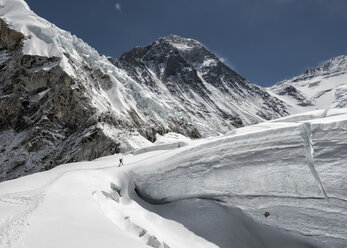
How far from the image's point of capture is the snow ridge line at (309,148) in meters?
9.27

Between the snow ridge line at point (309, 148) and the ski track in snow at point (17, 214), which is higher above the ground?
the snow ridge line at point (309, 148)

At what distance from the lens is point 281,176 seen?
10.0 meters

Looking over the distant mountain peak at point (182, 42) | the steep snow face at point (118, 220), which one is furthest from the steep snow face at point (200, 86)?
the steep snow face at point (118, 220)

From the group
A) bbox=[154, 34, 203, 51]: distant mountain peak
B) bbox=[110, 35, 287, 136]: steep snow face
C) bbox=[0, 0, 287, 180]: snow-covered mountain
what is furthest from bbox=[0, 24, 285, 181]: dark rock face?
bbox=[154, 34, 203, 51]: distant mountain peak

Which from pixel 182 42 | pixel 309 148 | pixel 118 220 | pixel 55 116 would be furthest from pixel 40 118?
pixel 182 42

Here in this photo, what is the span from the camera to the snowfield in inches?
333

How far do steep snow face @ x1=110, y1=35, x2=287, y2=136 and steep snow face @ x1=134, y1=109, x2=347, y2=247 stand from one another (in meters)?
74.2

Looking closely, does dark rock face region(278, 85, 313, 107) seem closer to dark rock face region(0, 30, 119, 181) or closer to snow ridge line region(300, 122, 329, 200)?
dark rock face region(0, 30, 119, 181)

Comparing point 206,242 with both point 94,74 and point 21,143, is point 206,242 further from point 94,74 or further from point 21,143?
point 94,74

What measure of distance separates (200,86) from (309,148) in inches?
4529

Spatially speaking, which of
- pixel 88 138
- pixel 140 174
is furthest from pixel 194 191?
pixel 88 138

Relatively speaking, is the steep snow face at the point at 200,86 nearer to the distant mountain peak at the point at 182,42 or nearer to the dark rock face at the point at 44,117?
the distant mountain peak at the point at 182,42

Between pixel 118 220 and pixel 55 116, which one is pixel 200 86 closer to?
pixel 55 116

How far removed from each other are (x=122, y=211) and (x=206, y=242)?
3735 mm
